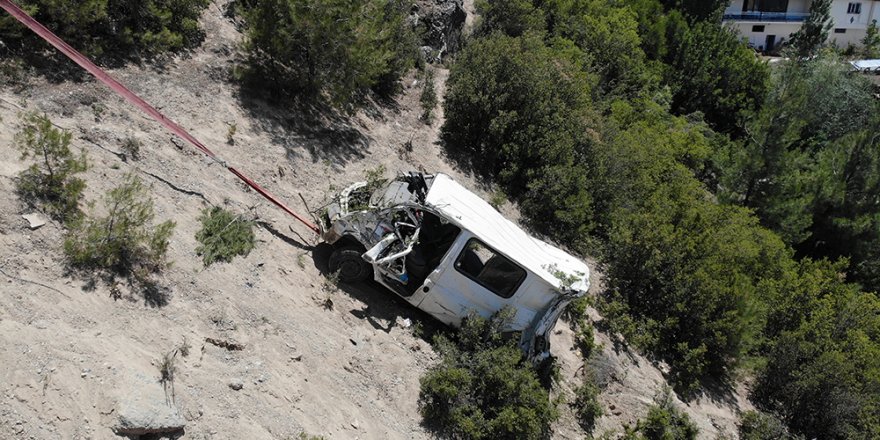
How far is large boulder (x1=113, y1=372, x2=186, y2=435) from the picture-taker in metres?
5.35

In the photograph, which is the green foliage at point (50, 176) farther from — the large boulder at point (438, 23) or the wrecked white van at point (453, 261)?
the large boulder at point (438, 23)

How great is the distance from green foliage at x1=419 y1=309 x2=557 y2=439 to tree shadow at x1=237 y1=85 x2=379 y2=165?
4.64 metres

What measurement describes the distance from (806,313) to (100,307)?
13.3 meters

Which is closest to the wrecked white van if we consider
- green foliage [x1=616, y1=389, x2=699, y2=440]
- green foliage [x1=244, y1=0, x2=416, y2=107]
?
green foliage [x1=616, y1=389, x2=699, y2=440]

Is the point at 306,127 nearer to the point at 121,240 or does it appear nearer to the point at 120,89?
the point at 120,89

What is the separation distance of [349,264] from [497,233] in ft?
6.47

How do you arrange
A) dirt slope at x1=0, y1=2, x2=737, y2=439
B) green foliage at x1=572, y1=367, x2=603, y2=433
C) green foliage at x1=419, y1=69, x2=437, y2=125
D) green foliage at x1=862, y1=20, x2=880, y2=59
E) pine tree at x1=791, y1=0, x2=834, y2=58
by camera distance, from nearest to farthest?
dirt slope at x1=0, y1=2, x2=737, y2=439 < green foliage at x1=572, y1=367, x2=603, y2=433 < green foliage at x1=419, y1=69, x2=437, y2=125 < pine tree at x1=791, y1=0, x2=834, y2=58 < green foliage at x1=862, y1=20, x2=880, y2=59

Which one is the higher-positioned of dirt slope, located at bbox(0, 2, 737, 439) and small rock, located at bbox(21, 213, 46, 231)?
small rock, located at bbox(21, 213, 46, 231)

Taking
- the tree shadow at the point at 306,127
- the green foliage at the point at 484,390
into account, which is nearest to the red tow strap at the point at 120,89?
the tree shadow at the point at 306,127

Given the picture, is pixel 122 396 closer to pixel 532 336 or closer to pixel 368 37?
pixel 532 336

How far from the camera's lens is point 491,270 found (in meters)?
8.10

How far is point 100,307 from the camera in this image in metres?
6.23

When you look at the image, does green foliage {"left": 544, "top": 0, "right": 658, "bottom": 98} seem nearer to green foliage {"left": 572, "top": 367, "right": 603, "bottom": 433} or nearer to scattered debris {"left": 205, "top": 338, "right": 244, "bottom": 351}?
green foliage {"left": 572, "top": 367, "right": 603, "bottom": 433}

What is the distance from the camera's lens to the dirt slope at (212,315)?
220 inches
